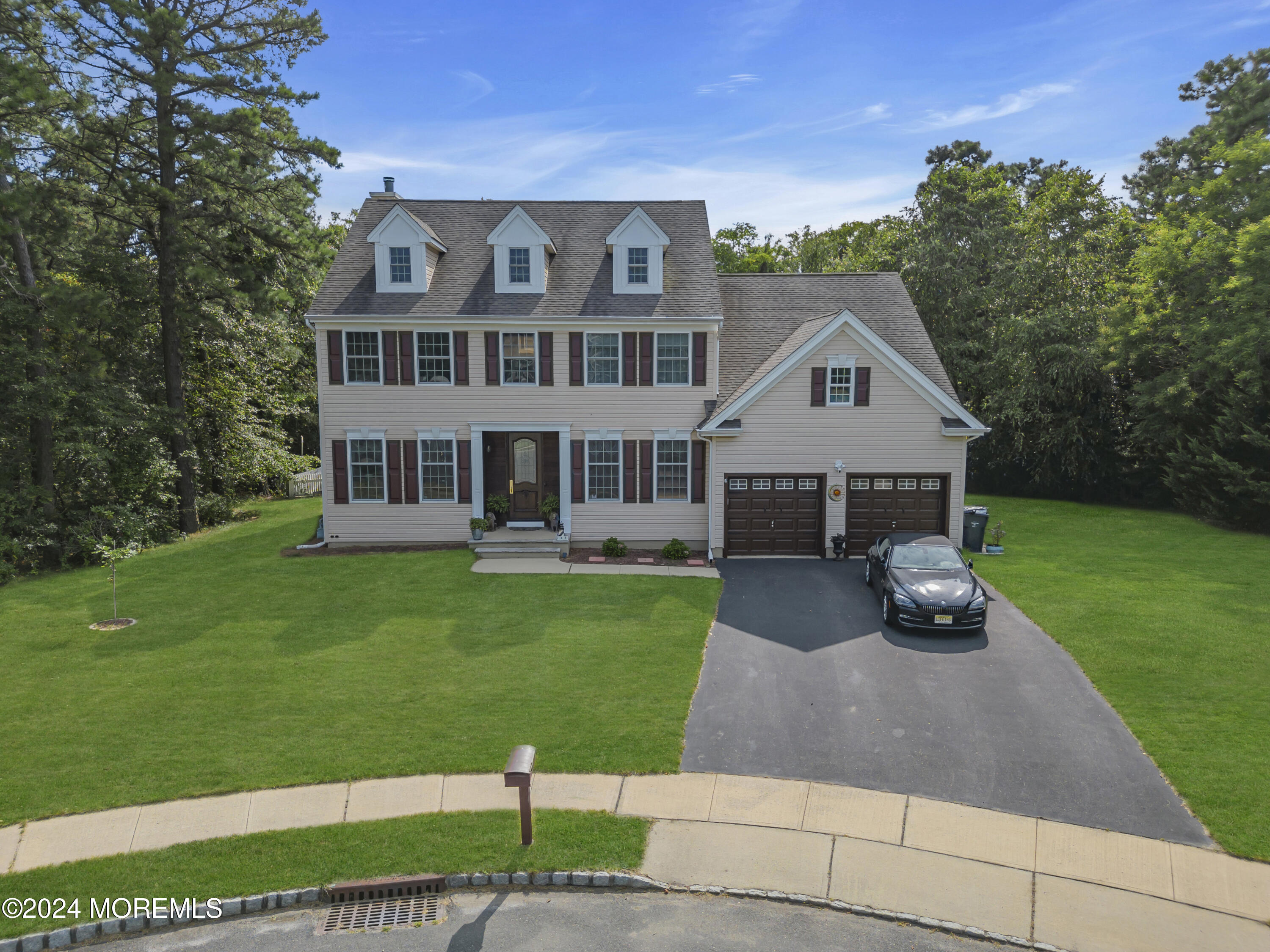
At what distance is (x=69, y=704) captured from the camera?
11273 millimetres

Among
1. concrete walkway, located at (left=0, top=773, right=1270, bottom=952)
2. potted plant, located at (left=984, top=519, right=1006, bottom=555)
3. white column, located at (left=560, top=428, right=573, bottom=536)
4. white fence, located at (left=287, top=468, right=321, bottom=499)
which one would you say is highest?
white column, located at (left=560, top=428, right=573, bottom=536)

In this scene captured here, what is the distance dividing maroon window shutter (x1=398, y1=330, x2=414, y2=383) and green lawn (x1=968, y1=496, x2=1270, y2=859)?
16172 mm

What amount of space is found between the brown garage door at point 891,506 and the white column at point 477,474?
10.4m

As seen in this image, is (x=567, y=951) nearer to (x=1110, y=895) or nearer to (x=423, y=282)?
(x=1110, y=895)

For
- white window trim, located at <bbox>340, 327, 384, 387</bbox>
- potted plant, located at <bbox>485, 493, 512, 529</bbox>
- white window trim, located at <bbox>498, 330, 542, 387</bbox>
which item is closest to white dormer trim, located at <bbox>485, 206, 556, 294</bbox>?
white window trim, located at <bbox>498, 330, 542, 387</bbox>

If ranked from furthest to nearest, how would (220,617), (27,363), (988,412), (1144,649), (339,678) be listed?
(988,412) → (27,363) → (220,617) → (1144,649) → (339,678)

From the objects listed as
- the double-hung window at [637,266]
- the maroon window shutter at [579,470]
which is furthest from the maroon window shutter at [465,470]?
the double-hung window at [637,266]

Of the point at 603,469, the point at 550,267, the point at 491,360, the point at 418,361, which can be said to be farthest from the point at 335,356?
the point at 603,469

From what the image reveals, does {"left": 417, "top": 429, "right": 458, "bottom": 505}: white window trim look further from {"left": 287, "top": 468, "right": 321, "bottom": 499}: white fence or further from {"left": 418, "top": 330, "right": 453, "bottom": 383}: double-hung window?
{"left": 287, "top": 468, "right": 321, "bottom": 499}: white fence

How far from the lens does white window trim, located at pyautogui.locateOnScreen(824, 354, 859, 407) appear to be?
1981 cm

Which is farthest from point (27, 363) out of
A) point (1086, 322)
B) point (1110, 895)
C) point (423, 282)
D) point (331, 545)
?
Answer: point (1086, 322)

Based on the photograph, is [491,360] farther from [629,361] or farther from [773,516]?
[773,516]

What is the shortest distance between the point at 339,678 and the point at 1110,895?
1091 centimetres

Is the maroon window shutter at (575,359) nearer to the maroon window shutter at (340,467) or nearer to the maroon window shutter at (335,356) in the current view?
the maroon window shutter at (335,356)
